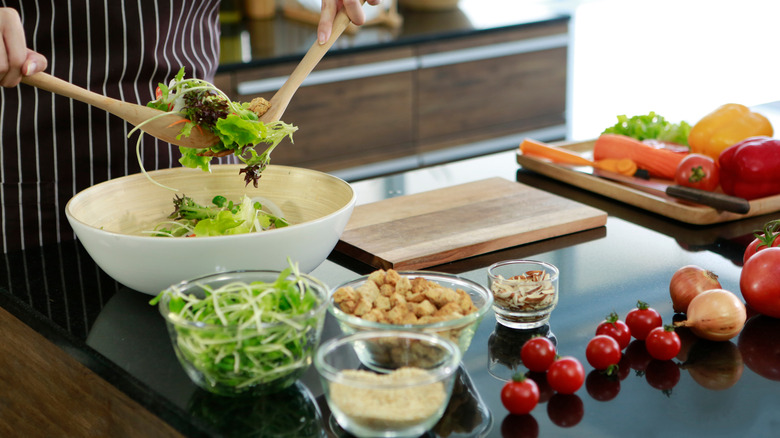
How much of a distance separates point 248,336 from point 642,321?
1.64 ft

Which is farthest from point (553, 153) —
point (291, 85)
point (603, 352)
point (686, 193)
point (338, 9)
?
point (603, 352)

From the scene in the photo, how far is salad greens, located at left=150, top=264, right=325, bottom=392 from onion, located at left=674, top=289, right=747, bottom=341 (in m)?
0.47

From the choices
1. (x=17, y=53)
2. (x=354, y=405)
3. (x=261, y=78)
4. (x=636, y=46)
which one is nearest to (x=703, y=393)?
(x=354, y=405)

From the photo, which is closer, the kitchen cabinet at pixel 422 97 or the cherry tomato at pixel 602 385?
the cherry tomato at pixel 602 385

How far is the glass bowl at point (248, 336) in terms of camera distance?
0.89m

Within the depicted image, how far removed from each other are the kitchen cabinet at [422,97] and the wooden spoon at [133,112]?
1.67 meters

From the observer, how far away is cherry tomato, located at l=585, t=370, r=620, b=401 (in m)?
0.96

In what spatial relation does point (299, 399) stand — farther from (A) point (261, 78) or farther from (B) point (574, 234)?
(A) point (261, 78)

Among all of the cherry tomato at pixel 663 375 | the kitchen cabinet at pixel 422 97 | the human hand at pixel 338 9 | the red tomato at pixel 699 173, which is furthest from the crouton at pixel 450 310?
the kitchen cabinet at pixel 422 97

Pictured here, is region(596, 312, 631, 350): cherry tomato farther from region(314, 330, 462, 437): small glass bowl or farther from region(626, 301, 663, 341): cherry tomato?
region(314, 330, 462, 437): small glass bowl

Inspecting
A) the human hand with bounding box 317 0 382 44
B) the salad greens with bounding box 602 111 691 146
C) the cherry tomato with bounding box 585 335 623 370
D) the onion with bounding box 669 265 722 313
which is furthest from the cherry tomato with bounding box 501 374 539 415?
the salad greens with bounding box 602 111 691 146

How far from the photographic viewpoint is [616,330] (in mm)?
1049

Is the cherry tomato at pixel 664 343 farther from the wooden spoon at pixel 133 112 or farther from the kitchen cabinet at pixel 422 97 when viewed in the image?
the kitchen cabinet at pixel 422 97

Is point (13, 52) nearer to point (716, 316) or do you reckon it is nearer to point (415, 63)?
point (716, 316)
